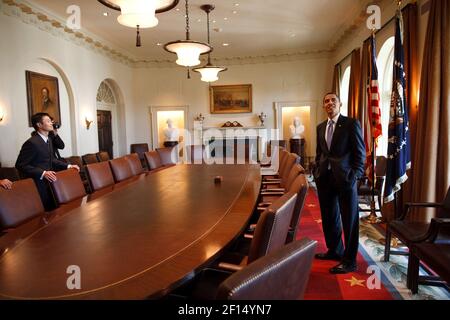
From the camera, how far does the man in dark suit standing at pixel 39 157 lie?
290 cm

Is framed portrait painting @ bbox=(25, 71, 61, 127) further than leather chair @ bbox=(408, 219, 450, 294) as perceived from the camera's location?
Yes

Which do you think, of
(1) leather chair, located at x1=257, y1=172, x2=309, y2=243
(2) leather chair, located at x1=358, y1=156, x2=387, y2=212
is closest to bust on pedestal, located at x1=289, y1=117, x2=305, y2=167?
(2) leather chair, located at x1=358, y1=156, x2=387, y2=212

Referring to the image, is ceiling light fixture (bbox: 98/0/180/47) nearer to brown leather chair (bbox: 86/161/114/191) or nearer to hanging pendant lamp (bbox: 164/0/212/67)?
hanging pendant lamp (bbox: 164/0/212/67)

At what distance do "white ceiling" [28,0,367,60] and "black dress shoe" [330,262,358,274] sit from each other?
437cm

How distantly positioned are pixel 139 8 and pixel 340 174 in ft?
6.93

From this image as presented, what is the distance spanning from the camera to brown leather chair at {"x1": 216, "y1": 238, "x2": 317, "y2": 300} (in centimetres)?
73

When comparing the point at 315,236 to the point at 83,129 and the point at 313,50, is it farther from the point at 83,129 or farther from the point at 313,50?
the point at 313,50

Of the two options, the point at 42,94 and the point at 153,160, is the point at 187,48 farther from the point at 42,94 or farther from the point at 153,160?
the point at 42,94

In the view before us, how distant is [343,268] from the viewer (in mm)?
2645

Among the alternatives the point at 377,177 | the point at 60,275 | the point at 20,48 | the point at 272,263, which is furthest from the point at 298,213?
the point at 20,48

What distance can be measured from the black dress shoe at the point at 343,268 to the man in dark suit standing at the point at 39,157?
8.34ft

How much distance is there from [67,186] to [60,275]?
5.52 feet

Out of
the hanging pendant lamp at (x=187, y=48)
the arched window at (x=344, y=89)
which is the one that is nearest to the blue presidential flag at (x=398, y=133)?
the hanging pendant lamp at (x=187, y=48)
